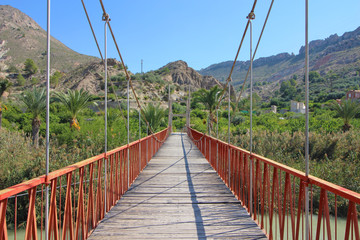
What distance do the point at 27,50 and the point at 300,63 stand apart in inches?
Answer: 5500

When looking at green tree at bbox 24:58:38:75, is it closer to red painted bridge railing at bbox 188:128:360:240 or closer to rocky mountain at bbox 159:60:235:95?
rocky mountain at bbox 159:60:235:95

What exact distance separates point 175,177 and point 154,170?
111cm

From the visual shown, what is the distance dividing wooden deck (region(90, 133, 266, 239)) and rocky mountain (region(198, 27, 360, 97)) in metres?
107

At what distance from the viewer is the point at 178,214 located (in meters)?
3.79

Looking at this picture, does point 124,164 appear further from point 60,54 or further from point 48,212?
point 60,54

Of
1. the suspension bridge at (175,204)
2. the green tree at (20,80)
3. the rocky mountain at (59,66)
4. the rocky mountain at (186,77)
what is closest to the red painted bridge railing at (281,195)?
the suspension bridge at (175,204)

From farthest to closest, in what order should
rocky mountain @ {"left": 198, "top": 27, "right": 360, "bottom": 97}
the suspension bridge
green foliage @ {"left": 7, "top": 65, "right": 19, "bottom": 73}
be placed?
rocky mountain @ {"left": 198, "top": 27, "right": 360, "bottom": 97}, green foliage @ {"left": 7, "top": 65, "right": 19, "bottom": 73}, the suspension bridge

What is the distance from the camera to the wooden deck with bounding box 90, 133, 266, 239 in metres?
3.11

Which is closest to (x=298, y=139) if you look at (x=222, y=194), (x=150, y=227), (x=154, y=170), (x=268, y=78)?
(x=154, y=170)

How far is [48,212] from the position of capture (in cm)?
222

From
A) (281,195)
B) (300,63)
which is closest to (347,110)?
(281,195)

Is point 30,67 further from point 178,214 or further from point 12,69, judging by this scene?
point 178,214

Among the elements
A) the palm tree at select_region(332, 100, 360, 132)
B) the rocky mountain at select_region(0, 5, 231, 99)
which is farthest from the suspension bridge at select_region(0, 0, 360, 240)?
the rocky mountain at select_region(0, 5, 231, 99)

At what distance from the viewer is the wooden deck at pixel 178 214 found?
3.11 meters
